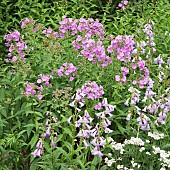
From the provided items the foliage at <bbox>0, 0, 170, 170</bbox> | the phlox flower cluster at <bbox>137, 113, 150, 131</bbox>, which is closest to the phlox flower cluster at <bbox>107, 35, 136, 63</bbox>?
the foliage at <bbox>0, 0, 170, 170</bbox>

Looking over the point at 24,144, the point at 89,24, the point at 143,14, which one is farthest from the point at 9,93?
the point at 143,14

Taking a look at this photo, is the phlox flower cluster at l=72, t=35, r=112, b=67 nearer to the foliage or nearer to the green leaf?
the foliage

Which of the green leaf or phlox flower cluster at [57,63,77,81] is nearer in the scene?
the green leaf

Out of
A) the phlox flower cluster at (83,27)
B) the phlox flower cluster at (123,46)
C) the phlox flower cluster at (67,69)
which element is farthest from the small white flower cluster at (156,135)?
the phlox flower cluster at (83,27)

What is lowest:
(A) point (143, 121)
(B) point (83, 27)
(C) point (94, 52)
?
(A) point (143, 121)

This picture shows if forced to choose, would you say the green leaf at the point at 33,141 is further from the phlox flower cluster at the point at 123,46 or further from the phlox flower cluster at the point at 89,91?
the phlox flower cluster at the point at 123,46

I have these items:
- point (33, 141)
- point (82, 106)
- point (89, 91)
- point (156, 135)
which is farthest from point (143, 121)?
point (33, 141)

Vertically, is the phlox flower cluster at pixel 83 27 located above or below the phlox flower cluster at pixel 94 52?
above

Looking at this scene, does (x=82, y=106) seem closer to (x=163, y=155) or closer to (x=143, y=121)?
(x=143, y=121)

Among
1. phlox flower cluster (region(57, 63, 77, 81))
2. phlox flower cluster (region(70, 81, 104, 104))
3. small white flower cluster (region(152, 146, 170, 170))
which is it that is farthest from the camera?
phlox flower cluster (region(57, 63, 77, 81))

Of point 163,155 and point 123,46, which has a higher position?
point 123,46

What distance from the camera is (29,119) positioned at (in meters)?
4.29

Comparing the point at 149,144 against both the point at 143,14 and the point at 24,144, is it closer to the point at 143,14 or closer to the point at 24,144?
the point at 24,144

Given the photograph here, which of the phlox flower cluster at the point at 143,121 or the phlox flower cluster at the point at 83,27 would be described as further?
the phlox flower cluster at the point at 83,27
